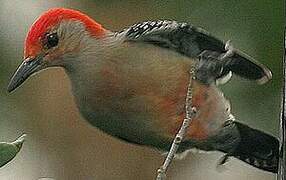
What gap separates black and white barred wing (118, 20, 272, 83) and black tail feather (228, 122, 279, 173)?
75 millimetres

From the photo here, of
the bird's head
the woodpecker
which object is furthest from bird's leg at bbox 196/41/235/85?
the bird's head

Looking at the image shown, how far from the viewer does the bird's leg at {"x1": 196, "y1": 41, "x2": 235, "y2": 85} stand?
1.26 meters

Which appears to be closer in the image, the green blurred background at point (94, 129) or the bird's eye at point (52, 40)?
the bird's eye at point (52, 40)

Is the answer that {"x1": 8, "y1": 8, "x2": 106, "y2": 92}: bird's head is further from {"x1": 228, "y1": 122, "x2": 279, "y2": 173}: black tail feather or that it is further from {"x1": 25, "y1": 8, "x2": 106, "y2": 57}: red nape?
{"x1": 228, "y1": 122, "x2": 279, "y2": 173}: black tail feather

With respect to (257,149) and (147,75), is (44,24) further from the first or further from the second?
(257,149)

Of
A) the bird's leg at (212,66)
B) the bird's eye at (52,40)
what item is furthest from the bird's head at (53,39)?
the bird's leg at (212,66)

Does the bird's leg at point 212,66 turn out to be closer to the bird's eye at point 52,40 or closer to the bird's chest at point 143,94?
the bird's chest at point 143,94

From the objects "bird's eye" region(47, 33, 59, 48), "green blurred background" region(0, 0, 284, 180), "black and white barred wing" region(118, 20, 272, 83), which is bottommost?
"green blurred background" region(0, 0, 284, 180)

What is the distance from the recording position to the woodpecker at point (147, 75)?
1.27m

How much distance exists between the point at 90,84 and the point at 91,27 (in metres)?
0.08

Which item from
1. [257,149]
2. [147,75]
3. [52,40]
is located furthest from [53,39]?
[257,149]

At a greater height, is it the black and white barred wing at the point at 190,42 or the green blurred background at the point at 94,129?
the black and white barred wing at the point at 190,42

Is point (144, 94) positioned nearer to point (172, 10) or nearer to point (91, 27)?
point (91, 27)

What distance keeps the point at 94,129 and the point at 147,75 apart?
0.13m
